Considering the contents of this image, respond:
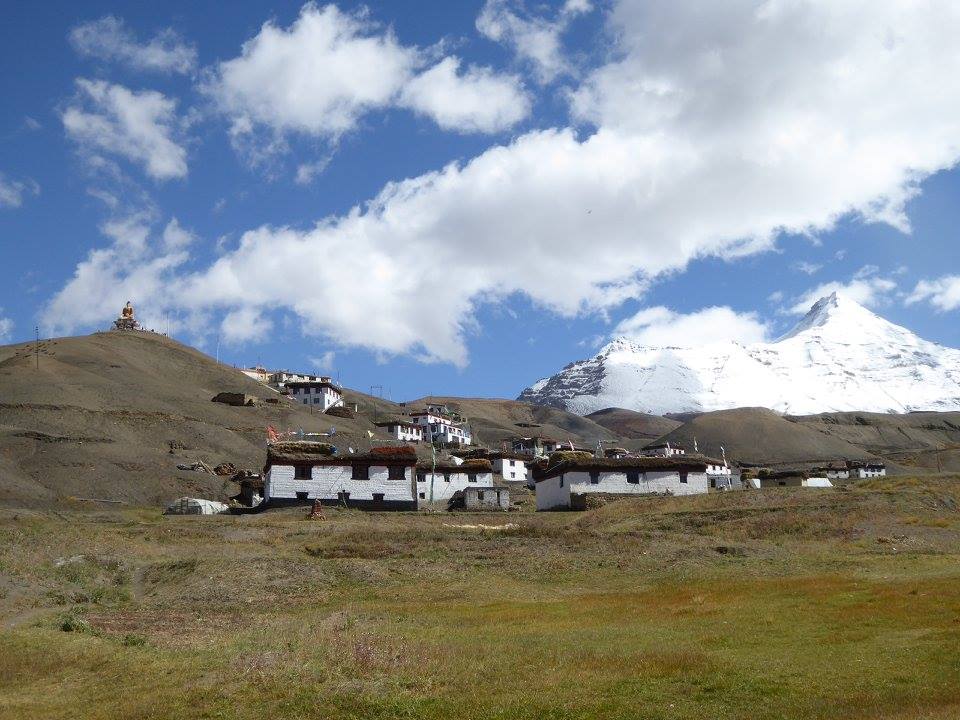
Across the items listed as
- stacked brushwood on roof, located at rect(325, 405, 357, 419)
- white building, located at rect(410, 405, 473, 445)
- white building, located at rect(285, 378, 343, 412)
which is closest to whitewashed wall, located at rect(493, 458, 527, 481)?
white building, located at rect(410, 405, 473, 445)

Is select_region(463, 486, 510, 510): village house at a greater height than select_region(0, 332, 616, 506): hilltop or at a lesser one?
lesser

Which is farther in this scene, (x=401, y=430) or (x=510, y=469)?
(x=401, y=430)

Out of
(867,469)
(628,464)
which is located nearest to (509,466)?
(628,464)

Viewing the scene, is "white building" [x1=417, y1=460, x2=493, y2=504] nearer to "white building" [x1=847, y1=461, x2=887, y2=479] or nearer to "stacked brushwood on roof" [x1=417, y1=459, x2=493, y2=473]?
"stacked brushwood on roof" [x1=417, y1=459, x2=493, y2=473]

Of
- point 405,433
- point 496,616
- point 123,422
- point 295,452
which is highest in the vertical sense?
point 405,433

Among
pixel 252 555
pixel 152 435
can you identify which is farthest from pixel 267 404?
pixel 252 555

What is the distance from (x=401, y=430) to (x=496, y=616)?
128278 mm

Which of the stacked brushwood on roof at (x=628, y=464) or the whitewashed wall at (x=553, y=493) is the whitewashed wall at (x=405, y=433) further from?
the stacked brushwood on roof at (x=628, y=464)

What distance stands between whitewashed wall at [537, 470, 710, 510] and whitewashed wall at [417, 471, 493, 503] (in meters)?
7.87

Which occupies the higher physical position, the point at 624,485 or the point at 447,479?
the point at 447,479

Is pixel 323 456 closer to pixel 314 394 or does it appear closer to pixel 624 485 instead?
pixel 624 485

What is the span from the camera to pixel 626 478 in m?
68.2

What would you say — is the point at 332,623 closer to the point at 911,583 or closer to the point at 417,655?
the point at 417,655

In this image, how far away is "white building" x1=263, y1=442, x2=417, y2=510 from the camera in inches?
2562
